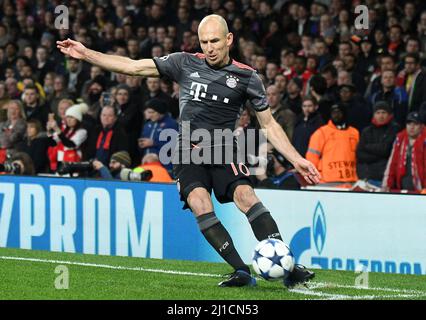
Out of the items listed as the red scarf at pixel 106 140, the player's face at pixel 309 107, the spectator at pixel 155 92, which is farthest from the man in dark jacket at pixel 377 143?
the red scarf at pixel 106 140

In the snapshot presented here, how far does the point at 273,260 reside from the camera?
8.45m

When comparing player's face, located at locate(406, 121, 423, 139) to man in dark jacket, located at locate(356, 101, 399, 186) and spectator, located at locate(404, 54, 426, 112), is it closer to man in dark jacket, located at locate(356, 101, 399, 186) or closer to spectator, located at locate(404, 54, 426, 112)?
man in dark jacket, located at locate(356, 101, 399, 186)

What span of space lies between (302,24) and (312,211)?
6442 mm

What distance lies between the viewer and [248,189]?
8992 mm

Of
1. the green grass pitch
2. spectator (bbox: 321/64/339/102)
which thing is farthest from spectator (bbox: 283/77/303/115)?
the green grass pitch

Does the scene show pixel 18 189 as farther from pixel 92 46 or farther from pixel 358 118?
pixel 92 46

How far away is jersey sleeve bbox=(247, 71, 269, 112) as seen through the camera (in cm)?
911

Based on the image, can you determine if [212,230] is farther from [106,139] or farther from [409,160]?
[106,139]

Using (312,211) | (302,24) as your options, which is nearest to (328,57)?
(302,24)

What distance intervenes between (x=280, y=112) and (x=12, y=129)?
4.69 m

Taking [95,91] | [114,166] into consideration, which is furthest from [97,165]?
[95,91]

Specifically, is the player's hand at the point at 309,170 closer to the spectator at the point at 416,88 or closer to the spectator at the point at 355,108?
the spectator at the point at 355,108

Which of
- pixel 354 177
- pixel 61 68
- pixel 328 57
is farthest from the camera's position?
pixel 61 68
